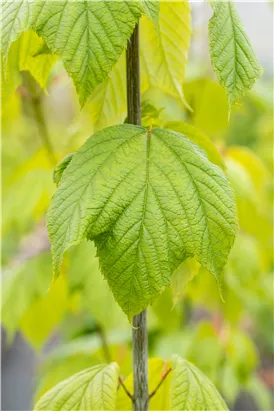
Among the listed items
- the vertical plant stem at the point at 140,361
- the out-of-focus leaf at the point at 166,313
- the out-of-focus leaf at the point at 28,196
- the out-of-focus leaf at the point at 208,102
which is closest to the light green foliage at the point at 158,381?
the vertical plant stem at the point at 140,361

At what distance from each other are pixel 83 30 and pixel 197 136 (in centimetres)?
36

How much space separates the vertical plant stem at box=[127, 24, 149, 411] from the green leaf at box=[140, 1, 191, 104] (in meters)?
0.13

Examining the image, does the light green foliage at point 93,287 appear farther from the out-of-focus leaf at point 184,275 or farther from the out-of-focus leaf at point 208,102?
the out-of-focus leaf at point 208,102

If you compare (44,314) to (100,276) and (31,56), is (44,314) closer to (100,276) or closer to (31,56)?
(100,276)

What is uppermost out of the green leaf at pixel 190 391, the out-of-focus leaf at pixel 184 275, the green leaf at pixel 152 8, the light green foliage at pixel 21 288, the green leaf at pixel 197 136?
the green leaf at pixel 152 8

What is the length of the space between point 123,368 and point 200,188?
4.91ft

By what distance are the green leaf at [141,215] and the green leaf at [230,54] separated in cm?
12

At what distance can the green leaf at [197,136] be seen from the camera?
1003mm

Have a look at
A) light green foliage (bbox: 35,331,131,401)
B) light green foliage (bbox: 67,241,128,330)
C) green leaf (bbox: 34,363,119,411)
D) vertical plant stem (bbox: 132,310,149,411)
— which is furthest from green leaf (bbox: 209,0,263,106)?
light green foliage (bbox: 35,331,131,401)

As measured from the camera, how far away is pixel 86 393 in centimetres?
95

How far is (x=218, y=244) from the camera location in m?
0.76

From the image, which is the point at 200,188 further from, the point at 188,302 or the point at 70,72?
the point at 188,302

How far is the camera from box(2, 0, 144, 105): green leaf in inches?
27.3

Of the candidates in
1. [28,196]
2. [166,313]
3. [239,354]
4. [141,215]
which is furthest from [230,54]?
[239,354]
